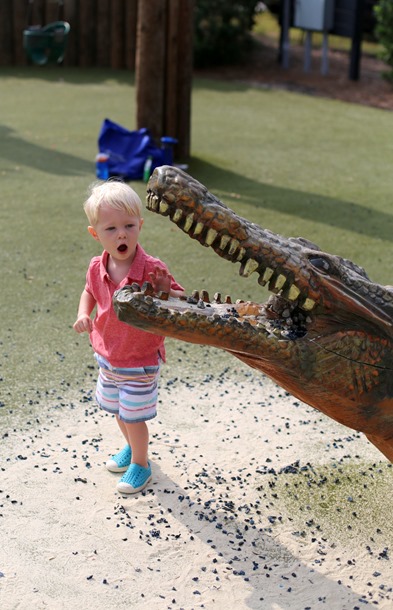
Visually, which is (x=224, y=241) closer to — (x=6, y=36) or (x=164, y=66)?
(x=164, y=66)

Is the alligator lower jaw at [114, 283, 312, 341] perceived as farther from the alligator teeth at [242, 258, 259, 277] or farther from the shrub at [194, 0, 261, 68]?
the shrub at [194, 0, 261, 68]

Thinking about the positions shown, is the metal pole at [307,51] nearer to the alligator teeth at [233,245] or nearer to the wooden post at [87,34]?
the wooden post at [87,34]

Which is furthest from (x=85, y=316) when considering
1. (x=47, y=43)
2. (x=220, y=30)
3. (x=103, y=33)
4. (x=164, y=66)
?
(x=220, y=30)

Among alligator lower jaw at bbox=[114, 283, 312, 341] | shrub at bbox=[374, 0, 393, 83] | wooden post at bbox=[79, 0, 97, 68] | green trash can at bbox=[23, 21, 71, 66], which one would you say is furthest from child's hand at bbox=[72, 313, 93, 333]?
wooden post at bbox=[79, 0, 97, 68]

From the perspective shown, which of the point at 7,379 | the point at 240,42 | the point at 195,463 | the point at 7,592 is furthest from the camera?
the point at 240,42

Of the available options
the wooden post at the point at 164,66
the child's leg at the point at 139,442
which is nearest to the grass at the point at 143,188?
the wooden post at the point at 164,66

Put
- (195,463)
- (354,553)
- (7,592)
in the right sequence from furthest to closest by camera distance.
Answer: (195,463) → (354,553) → (7,592)

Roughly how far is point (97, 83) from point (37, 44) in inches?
112

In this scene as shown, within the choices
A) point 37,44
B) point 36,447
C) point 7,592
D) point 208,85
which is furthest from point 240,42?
point 7,592

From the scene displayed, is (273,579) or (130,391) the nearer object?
(273,579)

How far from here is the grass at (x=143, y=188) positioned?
17.1 ft

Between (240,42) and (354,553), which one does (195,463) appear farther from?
(240,42)

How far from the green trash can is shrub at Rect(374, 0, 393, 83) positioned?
17.6ft

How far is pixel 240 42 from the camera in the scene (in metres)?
16.3
